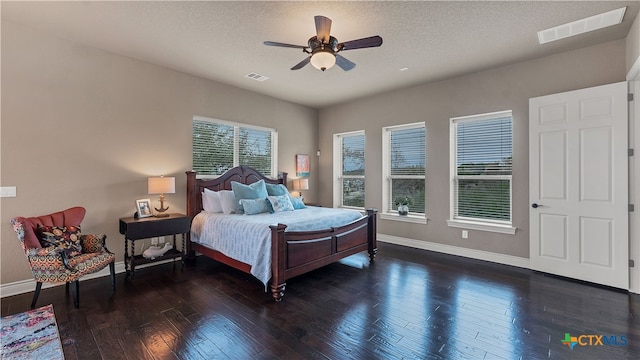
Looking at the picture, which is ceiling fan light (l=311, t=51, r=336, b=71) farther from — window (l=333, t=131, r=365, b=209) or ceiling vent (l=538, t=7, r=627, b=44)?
window (l=333, t=131, r=365, b=209)

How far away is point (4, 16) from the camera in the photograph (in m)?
2.95

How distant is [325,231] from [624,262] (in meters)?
3.41

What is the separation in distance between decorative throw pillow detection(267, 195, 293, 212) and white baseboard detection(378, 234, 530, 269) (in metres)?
2.09

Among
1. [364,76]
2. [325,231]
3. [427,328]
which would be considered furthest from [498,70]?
[427,328]

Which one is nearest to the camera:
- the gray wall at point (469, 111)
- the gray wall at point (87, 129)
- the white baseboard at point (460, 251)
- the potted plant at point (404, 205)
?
the gray wall at point (87, 129)

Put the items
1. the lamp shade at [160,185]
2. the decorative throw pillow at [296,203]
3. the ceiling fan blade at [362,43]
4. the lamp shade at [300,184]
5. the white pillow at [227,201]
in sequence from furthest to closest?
the lamp shade at [300,184] → the decorative throw pillow at [296,203] → the white pillow at [227,201] → the lamp shade at [160,185] → the ceiling fan blade at [362,43]

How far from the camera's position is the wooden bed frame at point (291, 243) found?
9.89ft

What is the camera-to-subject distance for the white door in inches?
126

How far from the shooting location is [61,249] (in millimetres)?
2791

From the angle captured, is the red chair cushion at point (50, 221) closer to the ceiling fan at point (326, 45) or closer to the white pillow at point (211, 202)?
the white pillow at point (211, 202)

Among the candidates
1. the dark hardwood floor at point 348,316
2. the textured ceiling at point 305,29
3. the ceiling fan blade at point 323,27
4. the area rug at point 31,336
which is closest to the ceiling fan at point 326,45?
the ceiling fan blade at point 323,27

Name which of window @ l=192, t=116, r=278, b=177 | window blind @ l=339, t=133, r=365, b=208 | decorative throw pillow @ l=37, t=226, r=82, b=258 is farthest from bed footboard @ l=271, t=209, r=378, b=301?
window @ l=192, t=116, r=278, b=177

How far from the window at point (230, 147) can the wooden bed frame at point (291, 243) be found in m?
0.28

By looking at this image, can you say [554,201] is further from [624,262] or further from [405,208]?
[405,208]
